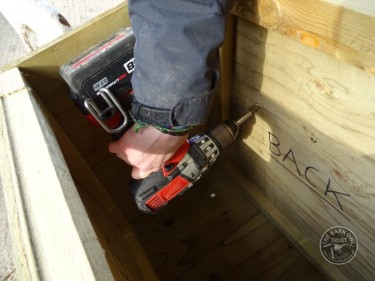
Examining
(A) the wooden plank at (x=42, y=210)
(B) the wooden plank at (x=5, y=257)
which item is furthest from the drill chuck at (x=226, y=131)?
(B) the wooden plank at (x=5, y=257)

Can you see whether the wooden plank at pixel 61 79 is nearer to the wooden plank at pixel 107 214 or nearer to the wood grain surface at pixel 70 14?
the wooden plank at pixel 107 214

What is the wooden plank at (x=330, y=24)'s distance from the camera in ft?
1.29

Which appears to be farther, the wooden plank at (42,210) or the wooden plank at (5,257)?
the wooden plank at (5,257)

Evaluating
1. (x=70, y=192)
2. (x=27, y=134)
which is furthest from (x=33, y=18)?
(x=70, y=192)

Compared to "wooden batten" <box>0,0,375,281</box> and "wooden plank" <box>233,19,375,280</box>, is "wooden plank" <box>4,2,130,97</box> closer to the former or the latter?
"wooden batten" <box>0,0,375,281</box>

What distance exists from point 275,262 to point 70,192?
31.1 inches

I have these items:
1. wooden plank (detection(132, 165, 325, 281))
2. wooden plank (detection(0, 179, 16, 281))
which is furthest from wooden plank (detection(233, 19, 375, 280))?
wooden plank (detection(0, 179, 16, 281))

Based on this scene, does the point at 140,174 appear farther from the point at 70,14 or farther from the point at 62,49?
the point at 70,14

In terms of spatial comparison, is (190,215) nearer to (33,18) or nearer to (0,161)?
(0,161)

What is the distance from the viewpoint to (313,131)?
645mm

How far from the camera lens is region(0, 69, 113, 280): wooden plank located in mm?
364

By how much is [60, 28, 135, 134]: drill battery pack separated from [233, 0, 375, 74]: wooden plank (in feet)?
1.01

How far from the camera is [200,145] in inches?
32.1

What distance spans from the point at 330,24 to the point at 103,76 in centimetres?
46
